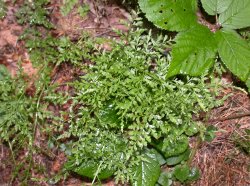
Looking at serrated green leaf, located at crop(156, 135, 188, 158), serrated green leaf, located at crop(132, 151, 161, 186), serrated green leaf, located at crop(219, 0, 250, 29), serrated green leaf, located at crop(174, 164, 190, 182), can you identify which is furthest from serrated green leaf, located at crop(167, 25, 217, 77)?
serrated green leaf, located at crop(174, 164, 190, 182)

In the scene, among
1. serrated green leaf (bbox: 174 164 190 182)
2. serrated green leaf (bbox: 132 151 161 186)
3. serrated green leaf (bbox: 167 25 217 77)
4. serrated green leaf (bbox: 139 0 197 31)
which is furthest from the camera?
serrated green leaf (bbox: 174 164 190 182)

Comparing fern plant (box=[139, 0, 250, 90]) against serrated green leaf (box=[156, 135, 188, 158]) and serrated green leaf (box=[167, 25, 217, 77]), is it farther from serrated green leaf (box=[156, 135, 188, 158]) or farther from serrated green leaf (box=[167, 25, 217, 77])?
serrated green leaf (box=[156, 135, 188, 158])

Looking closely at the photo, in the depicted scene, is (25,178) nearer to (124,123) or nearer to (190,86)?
(124,123)

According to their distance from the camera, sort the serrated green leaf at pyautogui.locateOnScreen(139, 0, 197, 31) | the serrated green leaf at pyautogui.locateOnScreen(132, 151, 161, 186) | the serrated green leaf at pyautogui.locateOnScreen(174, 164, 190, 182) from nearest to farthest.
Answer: the serrated green leaf at pyautogui.locateOnScreen(139, 0, 197, 31) < the serrated green leaf at pyautogui.locateOnScreen(132, 151, 161, 186) < the serrated green leaf at pyautogui.locateOnScreen(174, 164, 190, 182)

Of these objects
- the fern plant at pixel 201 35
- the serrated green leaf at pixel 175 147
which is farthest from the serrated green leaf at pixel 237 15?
the serrated green leaf at pixel 175 147

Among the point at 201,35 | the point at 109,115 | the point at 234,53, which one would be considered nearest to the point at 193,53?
the point at 201,35

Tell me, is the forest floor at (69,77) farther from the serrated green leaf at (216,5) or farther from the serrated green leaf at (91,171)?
the serrated green leaf at (216,5)

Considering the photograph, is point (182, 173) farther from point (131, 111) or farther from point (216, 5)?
point (216, 5)

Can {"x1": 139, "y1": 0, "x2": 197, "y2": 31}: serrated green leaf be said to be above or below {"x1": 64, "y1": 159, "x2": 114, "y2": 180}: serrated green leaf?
above

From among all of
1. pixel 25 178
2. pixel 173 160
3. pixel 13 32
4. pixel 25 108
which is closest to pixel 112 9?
pixel 13 32
